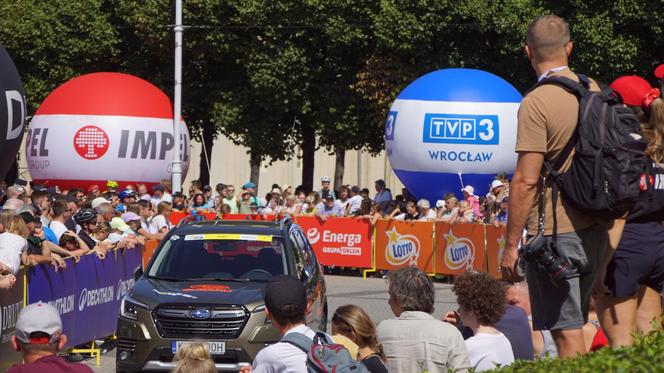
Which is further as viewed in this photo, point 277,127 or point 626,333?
point 277,127

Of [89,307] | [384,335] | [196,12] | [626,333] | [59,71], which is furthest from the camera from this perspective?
[59,71]

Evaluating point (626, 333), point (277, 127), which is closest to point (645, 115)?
point (626, 333)

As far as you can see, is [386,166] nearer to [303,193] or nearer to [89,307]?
[303,193]

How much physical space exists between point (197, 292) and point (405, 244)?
43.0 ft

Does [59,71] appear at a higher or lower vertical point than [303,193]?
higher

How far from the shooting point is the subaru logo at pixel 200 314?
12.9m

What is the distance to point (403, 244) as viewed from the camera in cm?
2605

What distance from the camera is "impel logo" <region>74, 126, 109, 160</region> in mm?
30625

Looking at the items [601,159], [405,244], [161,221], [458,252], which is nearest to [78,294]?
[161,221]

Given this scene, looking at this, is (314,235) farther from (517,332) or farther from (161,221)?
(517,332)

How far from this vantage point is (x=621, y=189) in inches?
230

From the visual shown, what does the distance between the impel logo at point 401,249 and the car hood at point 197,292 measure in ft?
41.1

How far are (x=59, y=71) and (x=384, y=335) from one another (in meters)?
39.4

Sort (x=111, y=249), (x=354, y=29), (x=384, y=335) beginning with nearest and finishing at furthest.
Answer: (x=384, y=335)
(x=111, y=249)
(x=354, y=29)
